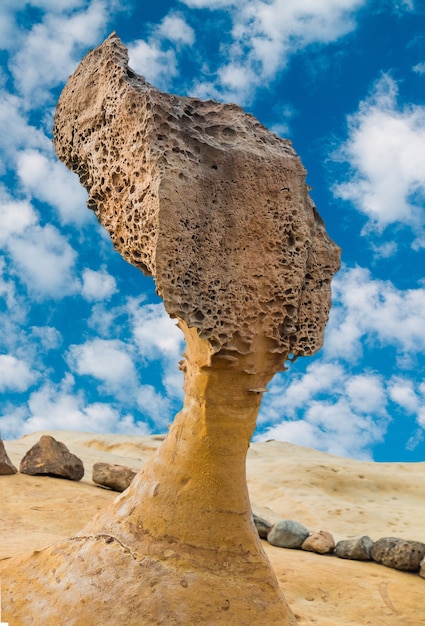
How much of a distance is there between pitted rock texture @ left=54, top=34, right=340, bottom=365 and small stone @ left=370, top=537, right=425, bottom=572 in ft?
12.7

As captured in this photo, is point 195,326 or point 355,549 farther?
point 355,549

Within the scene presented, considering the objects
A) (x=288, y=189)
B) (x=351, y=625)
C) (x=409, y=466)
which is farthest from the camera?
(x=409, y=466)

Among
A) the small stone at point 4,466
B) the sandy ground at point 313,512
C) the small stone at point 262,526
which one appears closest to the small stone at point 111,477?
the sandy ground at point 313,512

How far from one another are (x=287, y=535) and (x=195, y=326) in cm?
508

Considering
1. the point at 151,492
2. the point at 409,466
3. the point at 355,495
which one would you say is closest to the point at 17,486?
the point at 151,492

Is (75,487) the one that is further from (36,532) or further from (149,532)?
(149,532)

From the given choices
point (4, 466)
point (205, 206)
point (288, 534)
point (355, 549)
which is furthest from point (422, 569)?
point (4, 466)

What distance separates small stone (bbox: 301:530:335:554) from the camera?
7617 mm

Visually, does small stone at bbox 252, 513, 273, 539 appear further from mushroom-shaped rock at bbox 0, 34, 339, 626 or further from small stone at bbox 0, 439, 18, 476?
mushroom-shaped rock at bbox 0, 34, 339, 626

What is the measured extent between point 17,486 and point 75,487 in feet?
2.36

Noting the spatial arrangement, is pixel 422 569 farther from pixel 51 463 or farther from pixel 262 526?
pixel 51 463

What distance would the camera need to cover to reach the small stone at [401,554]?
22.8 feet

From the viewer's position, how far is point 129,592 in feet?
12.0

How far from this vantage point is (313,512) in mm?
10734
